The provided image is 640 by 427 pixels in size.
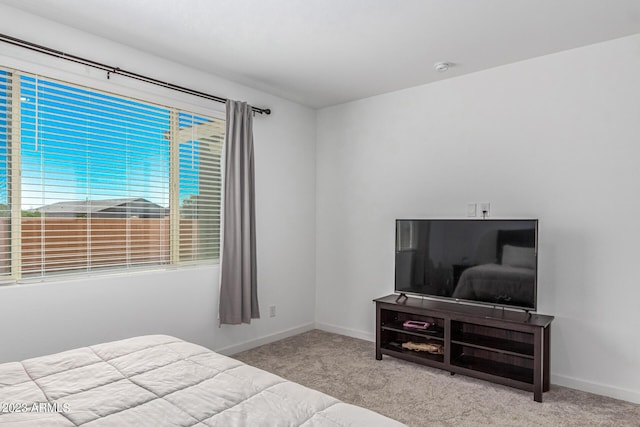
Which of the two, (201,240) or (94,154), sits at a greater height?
(94,154)

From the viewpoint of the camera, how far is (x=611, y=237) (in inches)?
120

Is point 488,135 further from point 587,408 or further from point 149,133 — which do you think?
point 149,133

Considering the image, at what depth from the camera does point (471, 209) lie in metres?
3.71

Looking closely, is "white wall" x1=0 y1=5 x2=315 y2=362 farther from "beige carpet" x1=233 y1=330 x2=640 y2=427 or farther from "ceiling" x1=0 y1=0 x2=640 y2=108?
"beige carpet" x1=233 y1=330 x2=640 y2=427

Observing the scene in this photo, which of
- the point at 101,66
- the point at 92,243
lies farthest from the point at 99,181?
the point at 101,66

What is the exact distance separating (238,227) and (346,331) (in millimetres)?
1733

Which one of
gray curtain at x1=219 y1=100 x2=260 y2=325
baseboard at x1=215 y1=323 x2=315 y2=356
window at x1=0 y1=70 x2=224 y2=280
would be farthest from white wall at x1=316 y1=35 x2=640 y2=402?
window at x1=0 y1=70 x2=224 y2=280

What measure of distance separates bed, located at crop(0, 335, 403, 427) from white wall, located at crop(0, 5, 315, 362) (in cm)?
104

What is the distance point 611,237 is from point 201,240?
3.27 m

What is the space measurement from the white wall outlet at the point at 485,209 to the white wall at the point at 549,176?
54 mm

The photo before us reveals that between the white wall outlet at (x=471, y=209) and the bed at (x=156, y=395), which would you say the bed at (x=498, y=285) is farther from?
A: the bed at (x=156, y=395)

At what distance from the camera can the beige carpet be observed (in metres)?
2.68

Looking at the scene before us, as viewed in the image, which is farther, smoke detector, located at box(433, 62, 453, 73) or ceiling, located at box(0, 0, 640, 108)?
smoke detector, located at box(433, 62, 453, 73)

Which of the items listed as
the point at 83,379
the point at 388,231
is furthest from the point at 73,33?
the point at 388,231
